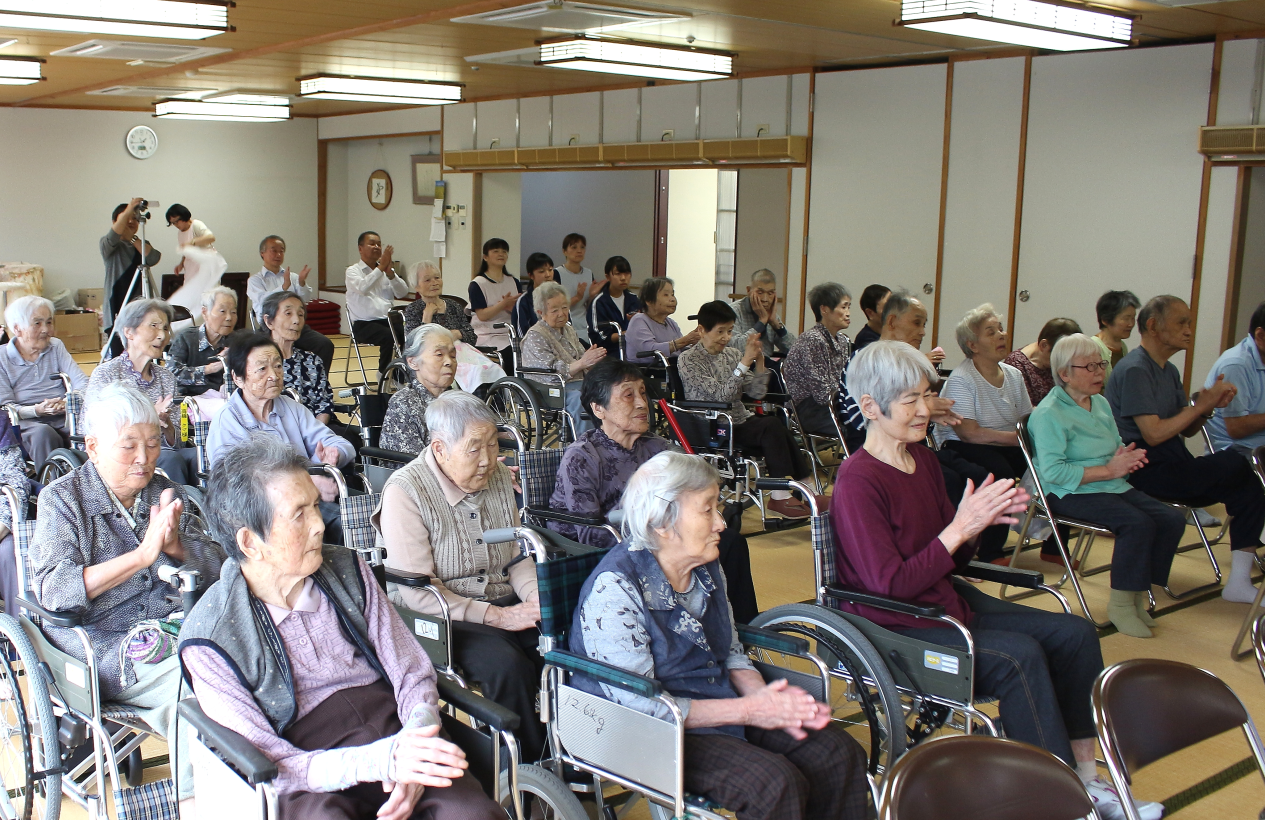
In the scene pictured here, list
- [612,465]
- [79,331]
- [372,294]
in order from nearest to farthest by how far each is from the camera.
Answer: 1. [612,465]
2. [372,294]
3. [79,331]

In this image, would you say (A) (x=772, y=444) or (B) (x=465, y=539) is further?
(A) (x=772, y=444)

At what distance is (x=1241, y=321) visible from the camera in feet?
21.6

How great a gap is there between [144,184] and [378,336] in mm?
6873

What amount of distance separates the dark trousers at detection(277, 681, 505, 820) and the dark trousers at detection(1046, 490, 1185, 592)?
284cm

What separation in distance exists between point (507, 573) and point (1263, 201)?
562 centimetres

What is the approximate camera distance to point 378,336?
8.10 metres

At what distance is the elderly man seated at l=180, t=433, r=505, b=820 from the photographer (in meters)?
1.87

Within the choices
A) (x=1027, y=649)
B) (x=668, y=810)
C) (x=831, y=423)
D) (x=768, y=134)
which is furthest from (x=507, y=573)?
(x=768, y=134)

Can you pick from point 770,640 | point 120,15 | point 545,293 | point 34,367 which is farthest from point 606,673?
point 120,15

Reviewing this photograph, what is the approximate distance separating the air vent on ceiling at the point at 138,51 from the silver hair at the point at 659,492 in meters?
6.19

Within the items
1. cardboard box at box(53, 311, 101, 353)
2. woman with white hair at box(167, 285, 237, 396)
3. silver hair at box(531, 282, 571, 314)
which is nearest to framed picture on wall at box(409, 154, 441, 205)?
cardboard box at box(53, 311, 101, 353)

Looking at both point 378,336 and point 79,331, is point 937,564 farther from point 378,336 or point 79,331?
point 79,331

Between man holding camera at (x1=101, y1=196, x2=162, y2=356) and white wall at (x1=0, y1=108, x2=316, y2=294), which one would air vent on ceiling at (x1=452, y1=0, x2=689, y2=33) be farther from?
white wall at (x1=0, y1=108, x2=316, y2=294)

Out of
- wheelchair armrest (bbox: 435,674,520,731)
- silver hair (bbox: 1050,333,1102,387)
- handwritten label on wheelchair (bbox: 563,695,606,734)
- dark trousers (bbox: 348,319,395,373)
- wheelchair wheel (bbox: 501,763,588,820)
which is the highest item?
silver hair (bbox: 1050,333,1102,387)
